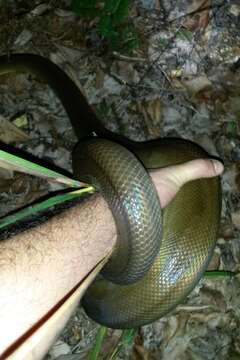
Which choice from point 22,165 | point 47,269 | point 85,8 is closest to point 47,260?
point 47,269

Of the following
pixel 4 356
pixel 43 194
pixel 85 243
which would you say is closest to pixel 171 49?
pixel 43 194

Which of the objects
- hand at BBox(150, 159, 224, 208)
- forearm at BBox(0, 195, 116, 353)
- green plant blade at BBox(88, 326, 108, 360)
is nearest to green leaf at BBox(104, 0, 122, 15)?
hand at BBox(150, 159, 224, 208)

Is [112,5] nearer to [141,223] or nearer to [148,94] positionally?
[148,94]

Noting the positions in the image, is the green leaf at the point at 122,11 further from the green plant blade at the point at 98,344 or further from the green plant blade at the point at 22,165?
the green plant blade at the point at 98,344

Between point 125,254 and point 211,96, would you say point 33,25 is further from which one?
point 125,254

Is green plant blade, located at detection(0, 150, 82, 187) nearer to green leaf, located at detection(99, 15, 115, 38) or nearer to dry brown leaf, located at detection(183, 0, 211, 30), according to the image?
green leaf, located at detection(99, 15, 115, 38)

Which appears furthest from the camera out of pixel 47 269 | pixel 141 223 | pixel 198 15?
pixel 198 15

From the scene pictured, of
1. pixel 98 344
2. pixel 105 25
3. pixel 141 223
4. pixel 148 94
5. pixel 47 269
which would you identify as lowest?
pixel 98 344
